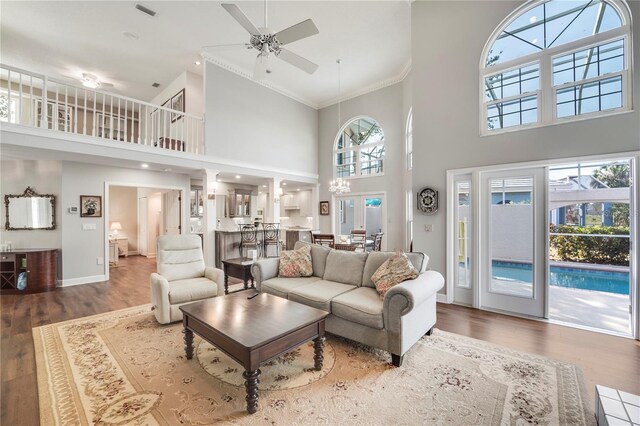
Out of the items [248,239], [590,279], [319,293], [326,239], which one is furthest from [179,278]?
[590,279]

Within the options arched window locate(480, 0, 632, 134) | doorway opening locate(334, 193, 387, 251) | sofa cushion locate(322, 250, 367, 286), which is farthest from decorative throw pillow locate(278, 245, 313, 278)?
doorway opening locate(334, 193, 387, 251)

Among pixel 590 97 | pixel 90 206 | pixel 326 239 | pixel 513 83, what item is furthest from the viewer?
pixel 326 239

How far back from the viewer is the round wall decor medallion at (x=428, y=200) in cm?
424

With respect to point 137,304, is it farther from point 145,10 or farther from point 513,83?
point 513,83

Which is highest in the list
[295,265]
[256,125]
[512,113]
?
[256,125]

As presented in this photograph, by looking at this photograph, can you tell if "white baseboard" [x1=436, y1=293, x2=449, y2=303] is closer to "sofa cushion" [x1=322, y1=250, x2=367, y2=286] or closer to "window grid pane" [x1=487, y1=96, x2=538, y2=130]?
"sofa cushion" [x1=322, y1=250, x2=367, y2=286]

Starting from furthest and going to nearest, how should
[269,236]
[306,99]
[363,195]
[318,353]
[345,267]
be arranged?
[306,99]
[363,195]
[269,236]
[345,267]
[318,353]

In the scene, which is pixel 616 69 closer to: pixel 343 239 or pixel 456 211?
pixel 456 211

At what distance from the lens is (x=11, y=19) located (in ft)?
15.1

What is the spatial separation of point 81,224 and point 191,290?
4.00 metres

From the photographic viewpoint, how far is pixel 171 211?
7617 millimetres

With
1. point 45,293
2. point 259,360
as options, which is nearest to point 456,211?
point 259,360

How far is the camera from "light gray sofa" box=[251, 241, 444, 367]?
2398 mm

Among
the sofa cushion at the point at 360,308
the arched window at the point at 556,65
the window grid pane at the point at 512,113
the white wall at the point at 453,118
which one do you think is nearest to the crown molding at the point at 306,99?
the white wall at the point at 453,118
